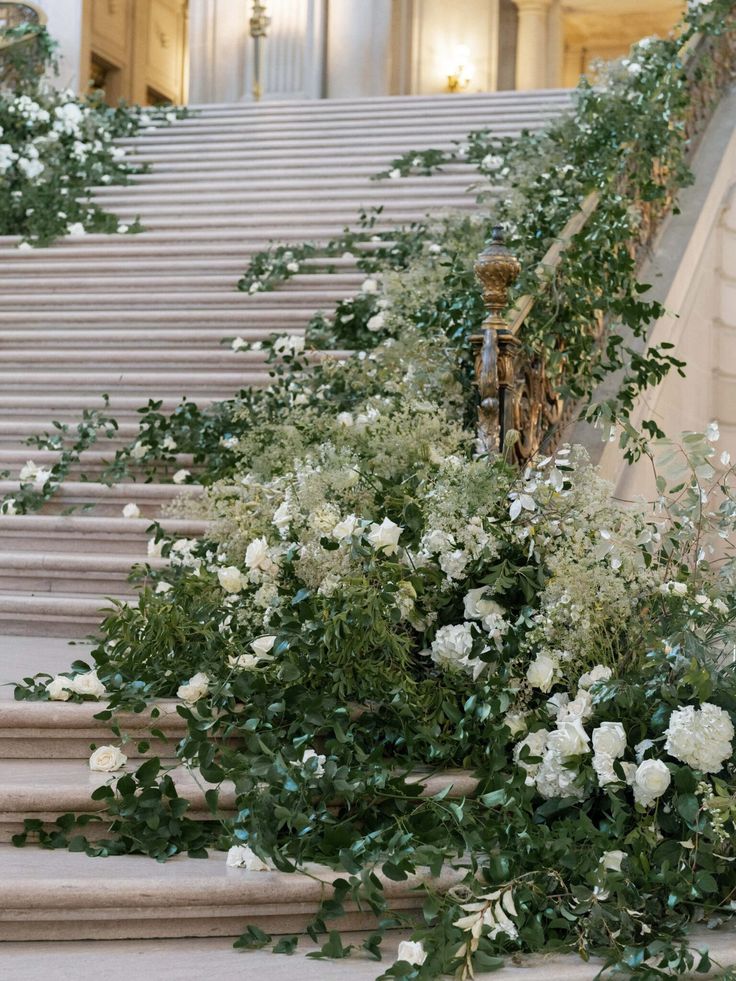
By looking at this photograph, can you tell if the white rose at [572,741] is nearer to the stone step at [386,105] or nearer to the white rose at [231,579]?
the white rose at [231,579]

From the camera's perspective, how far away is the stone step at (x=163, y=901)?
2.61 metres

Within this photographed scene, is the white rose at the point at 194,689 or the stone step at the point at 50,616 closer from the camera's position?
the white rose at the point at 194,689

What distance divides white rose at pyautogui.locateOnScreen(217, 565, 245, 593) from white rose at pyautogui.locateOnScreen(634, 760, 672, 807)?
49.2 inches

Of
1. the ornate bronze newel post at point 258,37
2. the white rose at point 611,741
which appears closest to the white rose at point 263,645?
the white rose at point 611,741

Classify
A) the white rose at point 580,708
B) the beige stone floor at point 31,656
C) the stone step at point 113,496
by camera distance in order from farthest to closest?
the stone step at point 113,496 → the beige stone floor at point 31,656 → the white rose at point 580,708

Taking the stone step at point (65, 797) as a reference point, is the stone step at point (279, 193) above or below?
above

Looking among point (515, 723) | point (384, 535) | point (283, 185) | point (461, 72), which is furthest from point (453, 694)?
point (461, 72)

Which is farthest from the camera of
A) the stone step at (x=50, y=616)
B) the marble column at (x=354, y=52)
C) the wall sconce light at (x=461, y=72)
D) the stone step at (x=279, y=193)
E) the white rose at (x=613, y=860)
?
the wall sconce light at (x=461, y=72)

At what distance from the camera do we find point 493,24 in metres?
17.9

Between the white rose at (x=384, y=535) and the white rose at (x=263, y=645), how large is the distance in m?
0.35

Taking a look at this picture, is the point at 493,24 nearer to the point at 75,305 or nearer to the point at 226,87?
the point at 226,87

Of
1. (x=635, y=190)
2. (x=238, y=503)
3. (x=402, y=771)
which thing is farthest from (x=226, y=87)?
(x=402, y=771)

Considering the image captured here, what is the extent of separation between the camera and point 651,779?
8.59ft

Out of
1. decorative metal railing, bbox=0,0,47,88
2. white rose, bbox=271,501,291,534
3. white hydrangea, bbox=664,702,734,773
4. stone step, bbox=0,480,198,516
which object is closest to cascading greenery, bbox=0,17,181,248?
decorative metal railing, bbox=0,0,47,88
